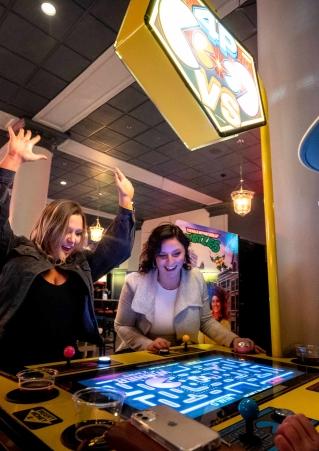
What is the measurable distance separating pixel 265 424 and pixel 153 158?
652cm

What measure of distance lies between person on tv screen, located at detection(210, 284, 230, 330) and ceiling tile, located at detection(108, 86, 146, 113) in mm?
3053

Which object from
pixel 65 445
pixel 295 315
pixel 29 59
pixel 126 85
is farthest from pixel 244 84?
pixel 29 59

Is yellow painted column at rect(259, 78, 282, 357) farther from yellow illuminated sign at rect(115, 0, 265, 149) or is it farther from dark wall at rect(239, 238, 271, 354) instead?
dark wall at rect(239, 238, 271, 354)

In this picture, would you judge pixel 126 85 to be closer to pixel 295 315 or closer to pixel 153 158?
pixel 153 158

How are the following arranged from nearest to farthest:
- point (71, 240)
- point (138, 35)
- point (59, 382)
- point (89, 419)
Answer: point (89, 419) < point (59, 382) < point (138, 35) < point (71, 240)

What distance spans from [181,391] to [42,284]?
0.87 meters

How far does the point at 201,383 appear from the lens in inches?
38.6

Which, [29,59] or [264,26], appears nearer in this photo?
[264,26]

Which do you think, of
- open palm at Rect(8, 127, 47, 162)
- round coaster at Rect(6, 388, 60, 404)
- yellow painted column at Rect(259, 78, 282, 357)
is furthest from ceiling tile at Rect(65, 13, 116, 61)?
round coaster at Rect(6, 388, 60, 404)

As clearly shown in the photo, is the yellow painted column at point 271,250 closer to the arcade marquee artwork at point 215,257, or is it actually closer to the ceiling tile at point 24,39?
the arcade marquee artwork at point 215,257

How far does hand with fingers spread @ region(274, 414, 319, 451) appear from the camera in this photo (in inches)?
20.1

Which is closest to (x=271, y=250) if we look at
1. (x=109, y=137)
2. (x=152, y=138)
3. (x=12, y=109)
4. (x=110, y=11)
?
(x=110, y=11)

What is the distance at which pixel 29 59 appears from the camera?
4207 millimetres

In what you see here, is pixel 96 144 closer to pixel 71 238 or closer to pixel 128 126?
pixel 128 126
